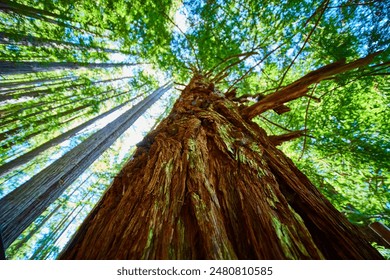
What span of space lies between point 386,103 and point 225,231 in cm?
415

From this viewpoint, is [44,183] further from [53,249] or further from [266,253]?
[53,249]

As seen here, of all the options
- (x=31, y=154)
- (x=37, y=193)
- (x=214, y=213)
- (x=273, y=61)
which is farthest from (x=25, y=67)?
(x=214, y=213)

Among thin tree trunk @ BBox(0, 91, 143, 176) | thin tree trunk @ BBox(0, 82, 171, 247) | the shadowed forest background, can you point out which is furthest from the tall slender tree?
thin tree trunk @ BBox(0, 91, 143, 176)

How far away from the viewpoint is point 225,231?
75 cm

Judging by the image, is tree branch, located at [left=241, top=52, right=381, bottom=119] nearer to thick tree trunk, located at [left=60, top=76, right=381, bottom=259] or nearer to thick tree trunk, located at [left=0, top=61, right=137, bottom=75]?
thick tree trunk, located at [left=60, top=76, right=381, bottom=259]

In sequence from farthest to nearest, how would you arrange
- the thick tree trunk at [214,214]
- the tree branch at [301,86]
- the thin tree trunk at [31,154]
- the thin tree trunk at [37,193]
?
the thin tree trunk at [31,154], the thin tree trunk at [37,193], the tree branch at [301,86], the thick tree trunk at [214,214]

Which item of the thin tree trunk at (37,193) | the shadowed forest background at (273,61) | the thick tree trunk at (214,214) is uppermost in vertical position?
the shadowed forest background at (273,61)

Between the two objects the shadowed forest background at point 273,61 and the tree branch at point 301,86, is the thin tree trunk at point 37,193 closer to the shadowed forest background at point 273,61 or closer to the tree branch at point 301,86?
the shadowed forest background at point 273,61

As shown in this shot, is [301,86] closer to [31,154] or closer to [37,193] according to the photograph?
[37,193]

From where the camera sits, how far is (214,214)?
0.79m

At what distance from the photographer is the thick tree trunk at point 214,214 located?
0.69m

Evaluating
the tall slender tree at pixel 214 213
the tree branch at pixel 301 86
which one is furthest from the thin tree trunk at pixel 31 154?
the tree branch at pixel 301 86

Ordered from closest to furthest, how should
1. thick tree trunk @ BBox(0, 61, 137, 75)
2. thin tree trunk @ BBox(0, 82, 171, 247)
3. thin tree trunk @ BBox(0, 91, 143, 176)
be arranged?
thin tree trunk @ BBox(0, 82, 171, 247)
thick tree trunk @ BBox(0, 61, 137, 75)
thin tree trunk @ BBox(0, 91, 143, 176)

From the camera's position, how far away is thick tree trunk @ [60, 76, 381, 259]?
691 mm
